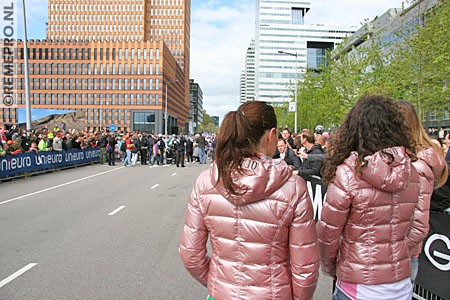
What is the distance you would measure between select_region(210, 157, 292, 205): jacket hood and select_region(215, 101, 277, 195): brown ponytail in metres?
0.06

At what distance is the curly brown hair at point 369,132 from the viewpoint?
245cm

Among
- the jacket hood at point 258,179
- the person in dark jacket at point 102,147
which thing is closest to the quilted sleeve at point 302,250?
the jacket hood at point 258,179

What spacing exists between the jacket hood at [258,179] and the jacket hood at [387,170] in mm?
549

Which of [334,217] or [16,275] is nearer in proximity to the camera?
[334,217]

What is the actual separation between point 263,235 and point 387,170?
85cm

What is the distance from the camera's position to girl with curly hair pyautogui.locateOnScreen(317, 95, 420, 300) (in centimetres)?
236

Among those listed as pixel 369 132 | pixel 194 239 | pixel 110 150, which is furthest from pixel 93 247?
pixel 110 150

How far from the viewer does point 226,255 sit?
223 cm

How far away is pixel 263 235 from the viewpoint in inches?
84.3

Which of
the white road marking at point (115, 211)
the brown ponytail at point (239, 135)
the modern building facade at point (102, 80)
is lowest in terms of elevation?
the white road marking at point (115, 211)

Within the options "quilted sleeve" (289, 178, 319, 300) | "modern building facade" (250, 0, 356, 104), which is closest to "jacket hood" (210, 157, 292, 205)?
"quilted sleeve" (289, 178, 319, 300)

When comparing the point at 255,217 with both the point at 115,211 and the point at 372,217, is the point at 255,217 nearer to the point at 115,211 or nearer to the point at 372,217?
the point at 372,217

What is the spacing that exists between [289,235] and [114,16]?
148 metres

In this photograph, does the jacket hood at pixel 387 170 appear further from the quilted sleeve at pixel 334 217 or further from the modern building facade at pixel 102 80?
the modern building facade at pixel 102 80
